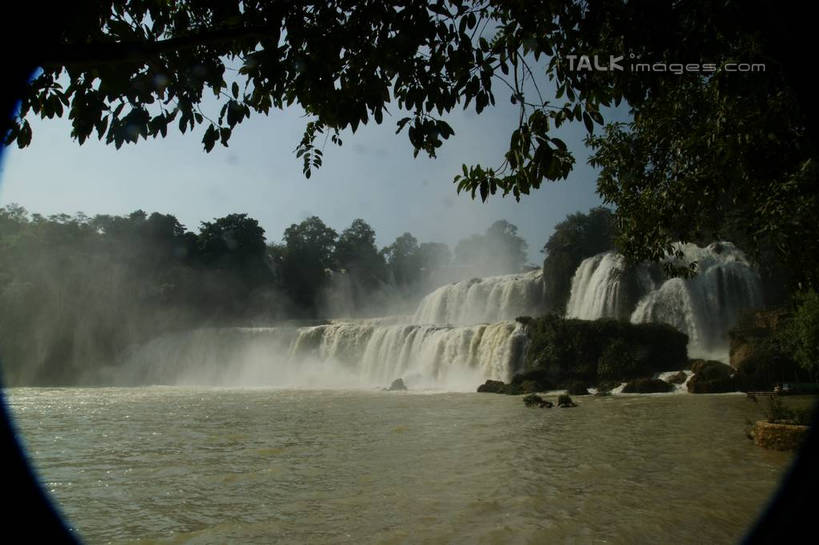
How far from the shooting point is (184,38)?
2.78 meters

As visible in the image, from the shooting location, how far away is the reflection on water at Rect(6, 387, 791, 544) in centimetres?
505

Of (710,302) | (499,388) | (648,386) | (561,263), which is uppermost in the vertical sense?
(561,263)

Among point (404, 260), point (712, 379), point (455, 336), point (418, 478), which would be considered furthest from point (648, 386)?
point (404, 260)

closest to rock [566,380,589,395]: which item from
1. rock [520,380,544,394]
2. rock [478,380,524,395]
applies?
rock [520,380,544,394]

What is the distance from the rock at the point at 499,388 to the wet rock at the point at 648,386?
3.91 metres

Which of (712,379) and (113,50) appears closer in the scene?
(113,50)

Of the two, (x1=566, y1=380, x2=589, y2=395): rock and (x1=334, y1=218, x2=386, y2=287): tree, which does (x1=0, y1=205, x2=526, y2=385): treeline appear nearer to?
(x1=334, y1=218, x2=386, y2=287): tree

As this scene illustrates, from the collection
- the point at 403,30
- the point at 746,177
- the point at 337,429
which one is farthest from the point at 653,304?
the point at 403,30

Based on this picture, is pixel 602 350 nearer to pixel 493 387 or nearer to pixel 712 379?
pixel 712 379

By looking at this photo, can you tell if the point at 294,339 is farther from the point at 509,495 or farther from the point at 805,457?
the point at 805,457

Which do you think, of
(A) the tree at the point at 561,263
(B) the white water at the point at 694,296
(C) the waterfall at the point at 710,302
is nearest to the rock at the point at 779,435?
(B) the white water at the point at 694,296

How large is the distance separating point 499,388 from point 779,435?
1316 centimetres

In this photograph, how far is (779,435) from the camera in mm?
7855

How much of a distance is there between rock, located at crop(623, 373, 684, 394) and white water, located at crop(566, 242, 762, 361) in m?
5.46
